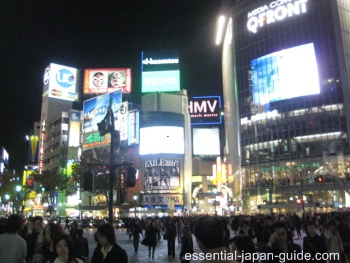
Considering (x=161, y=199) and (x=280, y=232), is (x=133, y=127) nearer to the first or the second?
(x=161, y=199)

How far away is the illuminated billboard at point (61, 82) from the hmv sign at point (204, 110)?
106 ft

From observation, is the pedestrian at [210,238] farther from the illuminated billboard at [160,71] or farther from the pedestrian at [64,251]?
the illuminated billboard at [160,71]

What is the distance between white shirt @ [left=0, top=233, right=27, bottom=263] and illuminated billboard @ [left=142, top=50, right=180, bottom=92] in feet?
229

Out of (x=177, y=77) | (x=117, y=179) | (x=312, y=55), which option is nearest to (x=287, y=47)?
(x=312, y=55)

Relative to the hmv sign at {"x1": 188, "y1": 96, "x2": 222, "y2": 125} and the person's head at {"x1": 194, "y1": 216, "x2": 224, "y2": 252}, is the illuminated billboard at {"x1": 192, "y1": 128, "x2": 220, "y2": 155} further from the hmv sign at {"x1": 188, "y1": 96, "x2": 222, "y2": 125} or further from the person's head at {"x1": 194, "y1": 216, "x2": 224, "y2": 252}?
the person's head at {"x1": 194, "y1": 216, "x2": 224, "y2": 252}

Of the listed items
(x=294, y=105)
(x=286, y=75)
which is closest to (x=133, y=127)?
(x=286, y=75)

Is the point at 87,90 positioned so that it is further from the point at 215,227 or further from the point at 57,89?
the point at 215,227

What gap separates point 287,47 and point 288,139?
1629 cm

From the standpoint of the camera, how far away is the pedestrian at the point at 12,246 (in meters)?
5.91

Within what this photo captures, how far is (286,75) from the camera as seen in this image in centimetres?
6412

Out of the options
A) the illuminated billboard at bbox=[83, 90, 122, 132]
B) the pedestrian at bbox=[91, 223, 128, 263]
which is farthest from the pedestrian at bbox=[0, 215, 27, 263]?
the illuminated billboard at bbox=[83, 90, 122, 132]

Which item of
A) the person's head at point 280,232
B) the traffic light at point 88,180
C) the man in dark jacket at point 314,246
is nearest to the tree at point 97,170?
the traffic light at point 88,180

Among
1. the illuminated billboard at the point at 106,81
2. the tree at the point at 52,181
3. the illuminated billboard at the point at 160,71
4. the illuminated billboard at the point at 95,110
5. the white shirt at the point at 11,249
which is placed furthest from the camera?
the illuminated billboard at the point at 106,81

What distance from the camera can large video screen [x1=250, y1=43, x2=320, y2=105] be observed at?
61844mm
